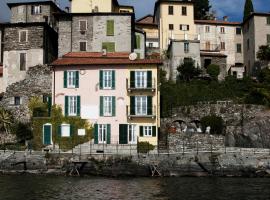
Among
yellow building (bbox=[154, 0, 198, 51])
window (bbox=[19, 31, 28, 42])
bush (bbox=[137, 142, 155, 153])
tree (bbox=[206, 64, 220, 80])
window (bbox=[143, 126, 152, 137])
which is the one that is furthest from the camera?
yellow building (bbox=[154, 0, 198, 51])

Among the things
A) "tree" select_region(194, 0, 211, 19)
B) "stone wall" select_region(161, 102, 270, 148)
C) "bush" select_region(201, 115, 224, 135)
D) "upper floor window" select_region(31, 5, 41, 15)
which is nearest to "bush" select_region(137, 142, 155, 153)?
"stone wall" select_region(161, 102, 270, 148)

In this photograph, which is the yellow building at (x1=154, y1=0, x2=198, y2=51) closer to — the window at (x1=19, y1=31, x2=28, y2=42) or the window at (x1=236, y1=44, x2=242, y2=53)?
the window at (x1=236, y1=44, x2=242, y2=53)

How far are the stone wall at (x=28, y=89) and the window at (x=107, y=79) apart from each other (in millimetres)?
10447

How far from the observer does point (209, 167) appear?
124 ft

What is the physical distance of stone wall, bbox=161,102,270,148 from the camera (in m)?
44.5

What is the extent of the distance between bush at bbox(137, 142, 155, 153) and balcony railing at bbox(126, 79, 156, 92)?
19.3 ft

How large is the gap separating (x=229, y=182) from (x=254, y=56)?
3890cm

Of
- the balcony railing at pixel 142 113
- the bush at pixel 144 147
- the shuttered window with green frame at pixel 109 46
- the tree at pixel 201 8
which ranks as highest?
the tree at pixel 201 8

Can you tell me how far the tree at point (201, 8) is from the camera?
279ft

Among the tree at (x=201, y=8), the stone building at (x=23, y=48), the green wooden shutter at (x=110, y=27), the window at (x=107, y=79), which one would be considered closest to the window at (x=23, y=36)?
the stone building at (x=23, y=48)

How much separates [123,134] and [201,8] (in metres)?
50.2

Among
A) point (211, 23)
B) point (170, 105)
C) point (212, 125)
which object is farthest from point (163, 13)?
point (212, 125)

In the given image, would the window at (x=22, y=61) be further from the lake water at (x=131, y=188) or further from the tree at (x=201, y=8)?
the tree at (x=201, y=8)

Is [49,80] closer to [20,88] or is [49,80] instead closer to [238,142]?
[20,88]
